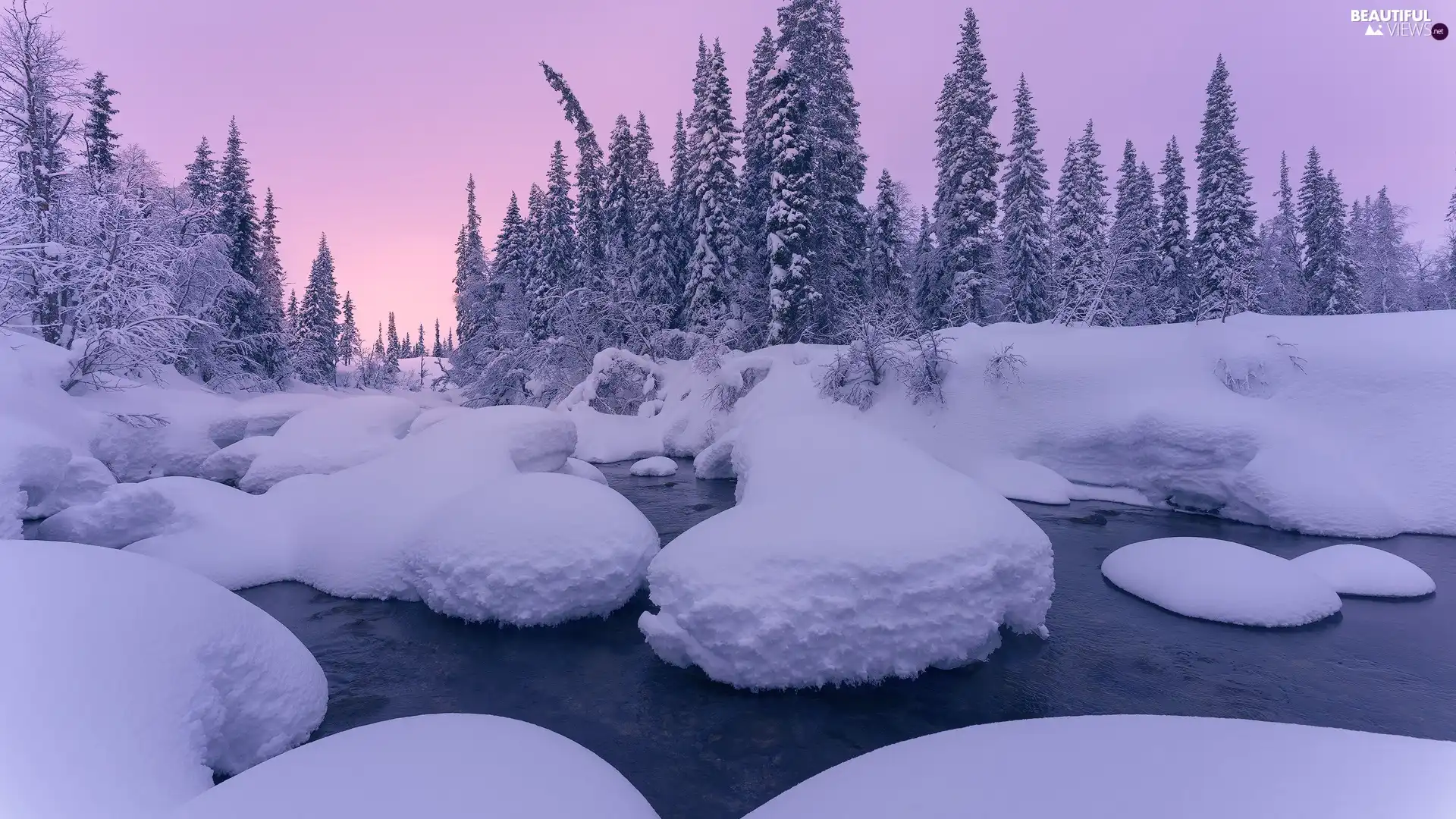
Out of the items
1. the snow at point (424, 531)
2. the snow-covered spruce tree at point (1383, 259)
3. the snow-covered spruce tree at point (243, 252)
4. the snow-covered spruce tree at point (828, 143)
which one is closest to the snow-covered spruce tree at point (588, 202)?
the snow-covered spruce tree at point (828, 143)

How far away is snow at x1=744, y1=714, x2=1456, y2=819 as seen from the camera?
2.08m

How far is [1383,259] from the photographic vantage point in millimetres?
39344

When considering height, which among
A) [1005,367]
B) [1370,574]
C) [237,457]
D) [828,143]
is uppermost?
[828,143]

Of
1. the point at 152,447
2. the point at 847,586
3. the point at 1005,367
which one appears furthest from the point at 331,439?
the point at 1005,367

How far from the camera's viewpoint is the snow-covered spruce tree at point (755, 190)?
86.1ft

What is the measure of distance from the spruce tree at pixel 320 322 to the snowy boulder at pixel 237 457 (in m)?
37.1

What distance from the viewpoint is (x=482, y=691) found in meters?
5.96

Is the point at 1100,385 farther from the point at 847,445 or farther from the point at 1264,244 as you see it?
the point at 1264,244

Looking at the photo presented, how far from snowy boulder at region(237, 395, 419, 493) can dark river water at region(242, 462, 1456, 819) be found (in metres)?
6.74

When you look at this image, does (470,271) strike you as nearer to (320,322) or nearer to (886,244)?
(320,322)

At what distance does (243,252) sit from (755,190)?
28.0m

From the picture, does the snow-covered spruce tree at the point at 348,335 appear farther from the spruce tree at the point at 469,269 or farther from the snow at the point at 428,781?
the snow at the point at 428,781

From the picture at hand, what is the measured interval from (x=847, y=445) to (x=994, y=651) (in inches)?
121

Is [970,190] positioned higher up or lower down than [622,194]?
lower down
